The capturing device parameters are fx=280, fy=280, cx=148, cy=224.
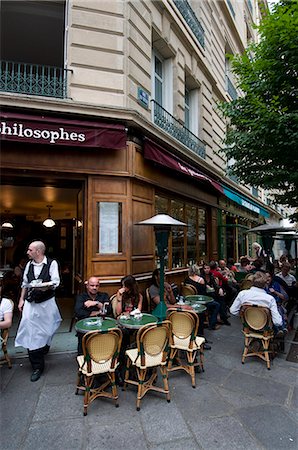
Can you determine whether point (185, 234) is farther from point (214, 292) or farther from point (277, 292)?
point (277, 292)

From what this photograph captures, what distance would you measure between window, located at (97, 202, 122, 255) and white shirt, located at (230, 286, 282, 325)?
8.75ft

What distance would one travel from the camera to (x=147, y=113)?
23.2ft

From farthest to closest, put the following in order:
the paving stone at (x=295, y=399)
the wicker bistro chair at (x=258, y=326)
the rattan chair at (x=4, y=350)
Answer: the wicker bistro chair at (x=258, y=326) < the rattan chair at (x=4, y=350) < the paving stone at (x=295, y=399)

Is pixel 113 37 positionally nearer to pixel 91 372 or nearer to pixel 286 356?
pixel 91 372

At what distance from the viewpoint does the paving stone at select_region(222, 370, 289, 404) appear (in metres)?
3.63

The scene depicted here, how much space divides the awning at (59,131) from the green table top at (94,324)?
10.9 feet

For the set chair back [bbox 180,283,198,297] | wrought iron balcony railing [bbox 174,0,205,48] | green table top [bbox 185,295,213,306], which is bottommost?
green table top [bbox 185,295,213,306]

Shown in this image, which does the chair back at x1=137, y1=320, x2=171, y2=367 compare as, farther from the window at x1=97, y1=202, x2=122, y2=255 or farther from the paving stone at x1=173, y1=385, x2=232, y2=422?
the window at x1=97, y1=202, x2=122, y2=255

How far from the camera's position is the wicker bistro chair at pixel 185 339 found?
401 centimetres

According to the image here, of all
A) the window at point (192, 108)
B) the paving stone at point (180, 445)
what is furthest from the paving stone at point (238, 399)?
the window at point (192, 108)

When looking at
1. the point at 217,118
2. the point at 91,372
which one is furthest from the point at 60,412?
the point at 217,118

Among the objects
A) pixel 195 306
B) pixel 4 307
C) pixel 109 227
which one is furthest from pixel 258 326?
pixel 4 307

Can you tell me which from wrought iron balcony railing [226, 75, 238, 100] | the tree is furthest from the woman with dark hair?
wrought iron balcony railing [226, 75, 238, 100]

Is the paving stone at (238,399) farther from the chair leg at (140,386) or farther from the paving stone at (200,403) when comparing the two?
the chair leg at (140,386)
